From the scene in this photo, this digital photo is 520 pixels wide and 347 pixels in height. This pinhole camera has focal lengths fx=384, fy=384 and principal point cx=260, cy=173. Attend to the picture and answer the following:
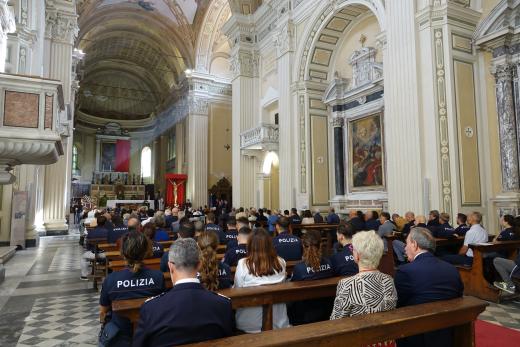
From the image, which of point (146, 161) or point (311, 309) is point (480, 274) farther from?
point (146, 161)

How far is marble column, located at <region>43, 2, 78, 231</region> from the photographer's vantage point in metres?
13.4

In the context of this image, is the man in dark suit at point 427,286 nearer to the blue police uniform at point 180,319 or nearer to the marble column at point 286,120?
the blue police uniform at point 180,319

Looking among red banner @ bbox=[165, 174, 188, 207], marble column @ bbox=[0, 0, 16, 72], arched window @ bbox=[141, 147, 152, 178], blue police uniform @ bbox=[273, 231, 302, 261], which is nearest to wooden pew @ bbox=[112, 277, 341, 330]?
blue police uniform @ bbox=[273, 231, 302, 261]

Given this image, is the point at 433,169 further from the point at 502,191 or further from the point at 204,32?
the point at 204,32

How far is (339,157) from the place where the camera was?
12.5m

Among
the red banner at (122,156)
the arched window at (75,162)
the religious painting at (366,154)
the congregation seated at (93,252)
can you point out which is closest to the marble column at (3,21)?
the congregation seated at (93,252)

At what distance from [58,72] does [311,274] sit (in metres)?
13.5

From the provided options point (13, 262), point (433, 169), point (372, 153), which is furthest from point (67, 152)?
point (433, 169)

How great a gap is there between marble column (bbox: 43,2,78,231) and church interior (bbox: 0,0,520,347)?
63mm

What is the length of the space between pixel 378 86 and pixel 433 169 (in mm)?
3790

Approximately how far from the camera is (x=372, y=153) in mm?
11281

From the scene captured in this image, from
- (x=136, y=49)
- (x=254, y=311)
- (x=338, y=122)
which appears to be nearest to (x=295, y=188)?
(x=338, y=122)

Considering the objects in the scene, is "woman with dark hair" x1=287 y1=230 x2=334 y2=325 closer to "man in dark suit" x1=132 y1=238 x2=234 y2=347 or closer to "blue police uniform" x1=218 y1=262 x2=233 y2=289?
"blue police uniform" x1=218 y1=262 x2=233 y2=289

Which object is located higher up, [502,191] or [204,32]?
[204,32]
